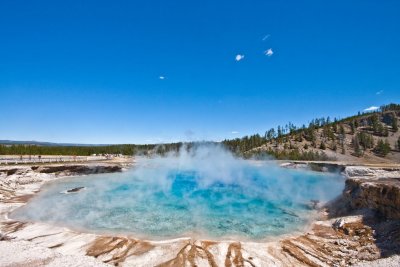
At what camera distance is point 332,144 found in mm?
95750

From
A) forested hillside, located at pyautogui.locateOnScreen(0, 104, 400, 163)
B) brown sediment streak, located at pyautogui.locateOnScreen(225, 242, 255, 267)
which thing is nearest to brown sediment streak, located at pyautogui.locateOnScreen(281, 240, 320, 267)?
brown sediment streak, located at pyautogui.locateOnScreen(225, 242, 255, 267)

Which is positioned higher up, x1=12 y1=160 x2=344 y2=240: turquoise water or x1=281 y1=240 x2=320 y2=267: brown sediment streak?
x1=12 y1=160 x2=344 y2=240: turquoise water

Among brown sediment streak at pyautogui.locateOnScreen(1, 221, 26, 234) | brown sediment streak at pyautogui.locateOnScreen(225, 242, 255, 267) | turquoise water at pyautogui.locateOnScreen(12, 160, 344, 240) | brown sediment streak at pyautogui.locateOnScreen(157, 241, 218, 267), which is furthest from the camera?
turquoise water at pyautogui.locateOnScreen(12, 160, 344, 240)

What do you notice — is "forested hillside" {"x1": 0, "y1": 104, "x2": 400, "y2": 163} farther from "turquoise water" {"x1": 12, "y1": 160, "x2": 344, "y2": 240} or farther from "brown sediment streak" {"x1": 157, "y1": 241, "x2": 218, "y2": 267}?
"brown sediment streak" {"x1": 157, "y1": 241, "x2": 218, "y2": 267}

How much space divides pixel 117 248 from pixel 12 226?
9563 mm

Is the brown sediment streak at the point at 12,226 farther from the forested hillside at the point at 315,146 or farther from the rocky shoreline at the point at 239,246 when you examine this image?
the forested hillside at the point at 315,146

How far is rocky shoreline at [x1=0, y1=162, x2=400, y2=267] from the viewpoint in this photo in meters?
13.6

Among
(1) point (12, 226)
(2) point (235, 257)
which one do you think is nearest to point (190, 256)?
(2) point (235, 257)

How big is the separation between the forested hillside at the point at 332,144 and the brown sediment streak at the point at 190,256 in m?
70.9

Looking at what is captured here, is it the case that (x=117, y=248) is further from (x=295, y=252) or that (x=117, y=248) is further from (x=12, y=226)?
(x=295, y=252)

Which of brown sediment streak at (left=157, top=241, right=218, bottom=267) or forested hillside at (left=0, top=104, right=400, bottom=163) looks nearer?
brown sediment streak at (left=157, top=241, right=218, bottom=267)

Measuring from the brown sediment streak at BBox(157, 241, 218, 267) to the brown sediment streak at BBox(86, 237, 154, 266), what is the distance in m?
2.04

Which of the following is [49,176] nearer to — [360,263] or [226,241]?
[226,241]

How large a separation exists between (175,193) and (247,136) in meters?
96.0
